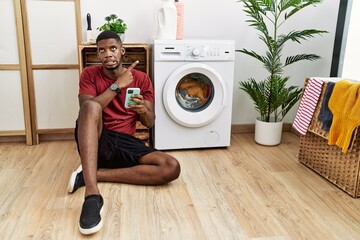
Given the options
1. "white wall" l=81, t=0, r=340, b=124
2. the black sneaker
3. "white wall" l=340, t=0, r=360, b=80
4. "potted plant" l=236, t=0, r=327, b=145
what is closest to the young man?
the black sneaker

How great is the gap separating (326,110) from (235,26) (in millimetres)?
1242

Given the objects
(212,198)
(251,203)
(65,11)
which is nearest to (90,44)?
(65,11)

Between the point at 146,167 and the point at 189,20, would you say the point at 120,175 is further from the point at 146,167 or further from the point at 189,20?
the point at 189,20

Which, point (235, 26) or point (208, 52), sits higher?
point (235, 26)

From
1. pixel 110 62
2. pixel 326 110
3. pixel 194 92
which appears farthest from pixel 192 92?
pixel 326 110

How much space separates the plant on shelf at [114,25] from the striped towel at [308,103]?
4.55 feet

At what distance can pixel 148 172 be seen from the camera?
2035 mm

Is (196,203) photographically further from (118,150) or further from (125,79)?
(125,79)

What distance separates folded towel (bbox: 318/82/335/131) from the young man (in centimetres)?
93

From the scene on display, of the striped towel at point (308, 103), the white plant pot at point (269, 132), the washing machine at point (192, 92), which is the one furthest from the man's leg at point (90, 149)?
the white plant pot at point (269, 132)

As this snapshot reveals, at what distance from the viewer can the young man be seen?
1.96m

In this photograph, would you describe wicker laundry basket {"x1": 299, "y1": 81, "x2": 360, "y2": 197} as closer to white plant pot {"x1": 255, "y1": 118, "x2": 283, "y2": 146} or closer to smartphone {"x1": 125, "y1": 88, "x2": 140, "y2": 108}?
white plant pot {"x1": 255, "y1": 118, "x2": 283, "y2": 146}

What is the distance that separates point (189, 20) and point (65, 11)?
39.1 inches

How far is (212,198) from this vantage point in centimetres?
196
